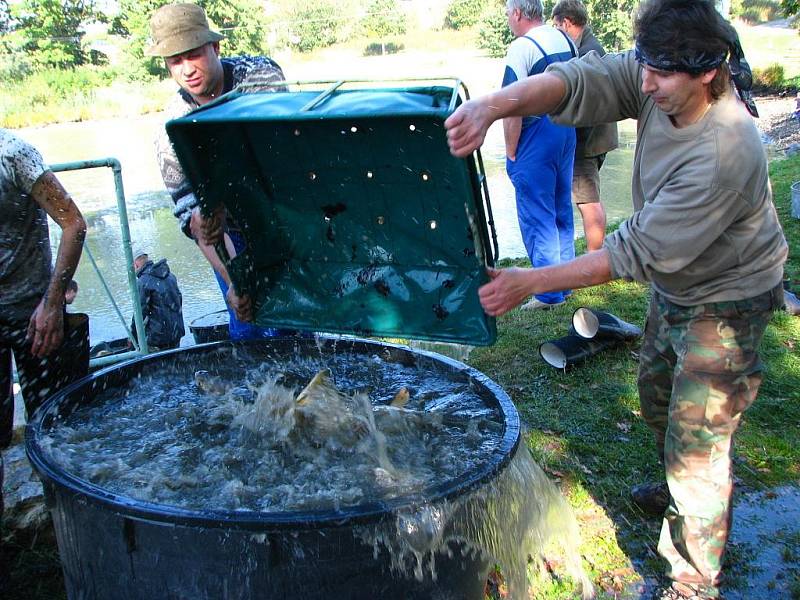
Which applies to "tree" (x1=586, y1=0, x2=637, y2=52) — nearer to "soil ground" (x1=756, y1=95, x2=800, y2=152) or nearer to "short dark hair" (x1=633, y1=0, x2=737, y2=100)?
"soil ground" (x1=756, y1=95, x2=800, y2=152)

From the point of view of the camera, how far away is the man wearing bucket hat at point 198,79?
3.12 metres

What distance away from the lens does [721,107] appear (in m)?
2.33

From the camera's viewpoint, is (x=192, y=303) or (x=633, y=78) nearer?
(x=633, y=78)

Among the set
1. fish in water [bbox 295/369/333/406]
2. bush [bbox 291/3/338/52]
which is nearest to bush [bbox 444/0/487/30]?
bush [bbox 291/3/338/52]

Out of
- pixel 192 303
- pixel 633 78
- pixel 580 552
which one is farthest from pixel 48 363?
pixel 192 303

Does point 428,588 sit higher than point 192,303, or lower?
higher

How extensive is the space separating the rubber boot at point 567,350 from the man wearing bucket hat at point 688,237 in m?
Answer: 1.78

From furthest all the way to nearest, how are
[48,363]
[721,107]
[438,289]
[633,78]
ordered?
[48,363], [438,289], [633,78], [721,107]

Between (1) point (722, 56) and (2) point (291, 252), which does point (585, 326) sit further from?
(1) point (722, 56)

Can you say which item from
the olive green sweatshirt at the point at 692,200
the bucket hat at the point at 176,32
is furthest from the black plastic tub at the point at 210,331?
the olive green sweatshirt at the point at 692,200

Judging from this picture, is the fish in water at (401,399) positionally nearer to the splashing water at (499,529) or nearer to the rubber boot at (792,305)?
the splashing water at (499,529)

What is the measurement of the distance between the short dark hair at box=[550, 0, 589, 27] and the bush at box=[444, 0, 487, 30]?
Result: 5033cm

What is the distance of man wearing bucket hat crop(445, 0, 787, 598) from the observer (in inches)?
89.1

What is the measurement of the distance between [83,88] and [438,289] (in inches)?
1117
